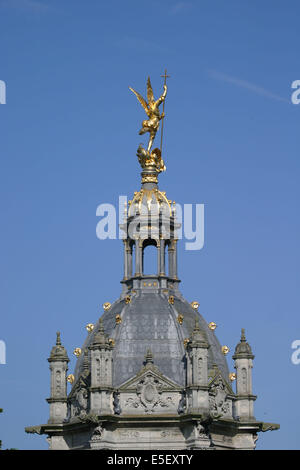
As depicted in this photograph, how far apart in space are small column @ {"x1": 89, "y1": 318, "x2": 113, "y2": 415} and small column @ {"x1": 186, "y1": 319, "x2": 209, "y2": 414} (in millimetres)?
5227

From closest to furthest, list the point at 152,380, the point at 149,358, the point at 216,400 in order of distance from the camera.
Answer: the point at 152,380, the point at 149,358, the point at 216,400

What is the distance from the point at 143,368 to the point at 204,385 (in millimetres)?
4283

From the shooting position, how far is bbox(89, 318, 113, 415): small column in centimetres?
19700

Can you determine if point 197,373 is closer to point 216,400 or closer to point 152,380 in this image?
point 216,400

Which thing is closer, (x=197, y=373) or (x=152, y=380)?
(x=197, y=373)

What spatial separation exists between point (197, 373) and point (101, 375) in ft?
20.8

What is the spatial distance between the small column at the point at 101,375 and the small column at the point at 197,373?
5.23 metres

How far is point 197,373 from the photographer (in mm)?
197625

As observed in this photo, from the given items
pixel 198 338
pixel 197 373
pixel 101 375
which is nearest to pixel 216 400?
pixel 197 373

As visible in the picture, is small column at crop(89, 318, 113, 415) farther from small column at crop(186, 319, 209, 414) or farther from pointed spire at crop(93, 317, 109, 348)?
small column at crop(186, 319, 209, 414)
